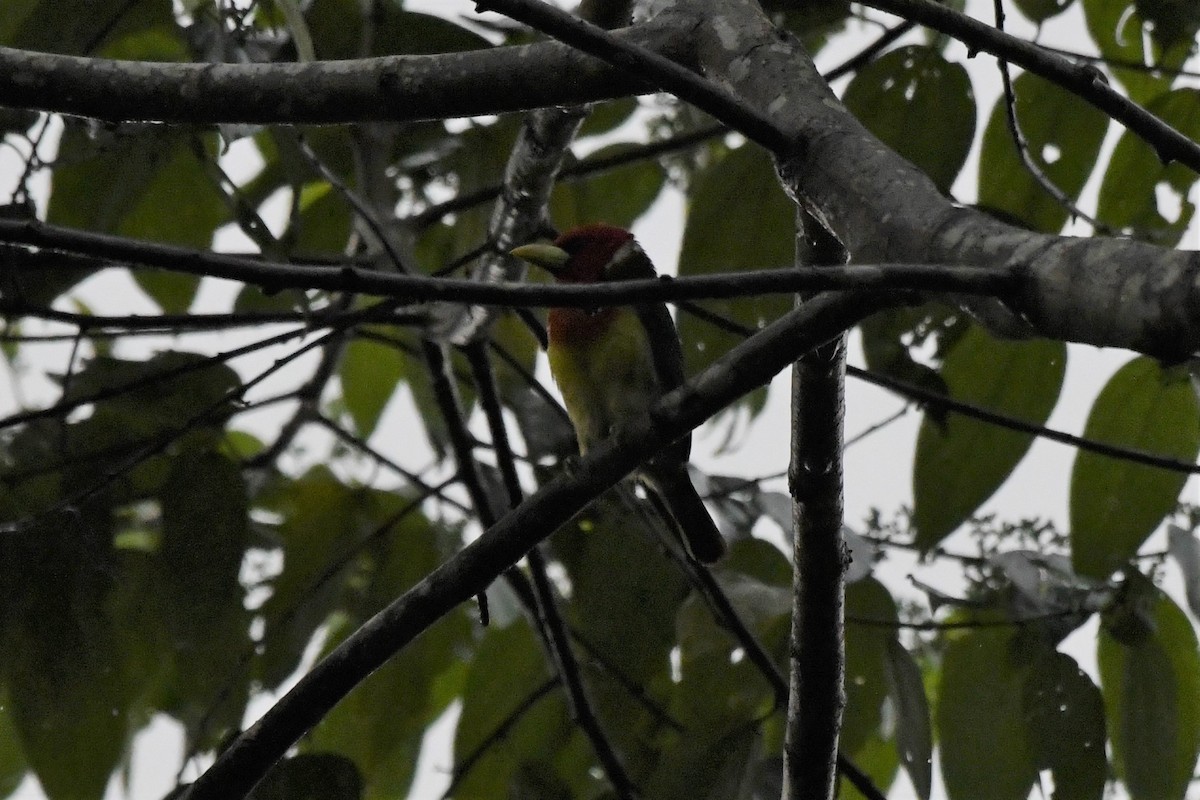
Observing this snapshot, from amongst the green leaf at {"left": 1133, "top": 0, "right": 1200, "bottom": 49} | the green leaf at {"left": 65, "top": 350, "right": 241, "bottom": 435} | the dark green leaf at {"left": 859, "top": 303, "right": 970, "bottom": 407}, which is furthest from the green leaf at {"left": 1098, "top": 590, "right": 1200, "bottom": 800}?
the green leaf at {"left": 65, "top": 350, "right": 241, "bottom": 435}

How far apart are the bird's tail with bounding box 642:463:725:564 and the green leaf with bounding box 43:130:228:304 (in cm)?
145

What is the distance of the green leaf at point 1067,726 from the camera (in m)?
2.88

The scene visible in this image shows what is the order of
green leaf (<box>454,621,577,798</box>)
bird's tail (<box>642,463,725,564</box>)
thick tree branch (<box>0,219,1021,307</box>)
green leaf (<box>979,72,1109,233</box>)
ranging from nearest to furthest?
thick tree branch (<box>0,219,1021,307</box>) → green leaf (<box>979,72,1109,233</box>) → bird's tail (<box>642,463,725,564</box>) → green leaf (<box>454,621,577,798</box>)

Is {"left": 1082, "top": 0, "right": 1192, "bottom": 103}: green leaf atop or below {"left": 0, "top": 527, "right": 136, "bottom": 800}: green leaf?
atop

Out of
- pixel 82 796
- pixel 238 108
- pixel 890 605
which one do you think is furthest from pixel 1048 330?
pixel 82 796

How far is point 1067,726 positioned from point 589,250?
197 cm

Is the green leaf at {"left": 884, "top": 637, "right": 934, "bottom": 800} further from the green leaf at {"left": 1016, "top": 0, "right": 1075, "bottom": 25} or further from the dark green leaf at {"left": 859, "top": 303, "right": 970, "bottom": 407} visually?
the green leaf at {"left": 1016, "top": 0, "right": 1075, "bottom": 25}

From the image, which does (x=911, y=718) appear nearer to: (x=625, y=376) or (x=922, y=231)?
(x=625, y=376)

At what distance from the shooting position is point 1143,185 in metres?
3.33

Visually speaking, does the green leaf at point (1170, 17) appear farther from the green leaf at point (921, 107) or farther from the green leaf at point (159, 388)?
the green leaf at point (159, 388)

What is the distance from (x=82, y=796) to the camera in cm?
352

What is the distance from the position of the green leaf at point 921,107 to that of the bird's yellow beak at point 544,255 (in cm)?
88

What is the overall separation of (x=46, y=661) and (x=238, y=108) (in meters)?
1.88

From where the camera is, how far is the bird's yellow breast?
3.77 metres
